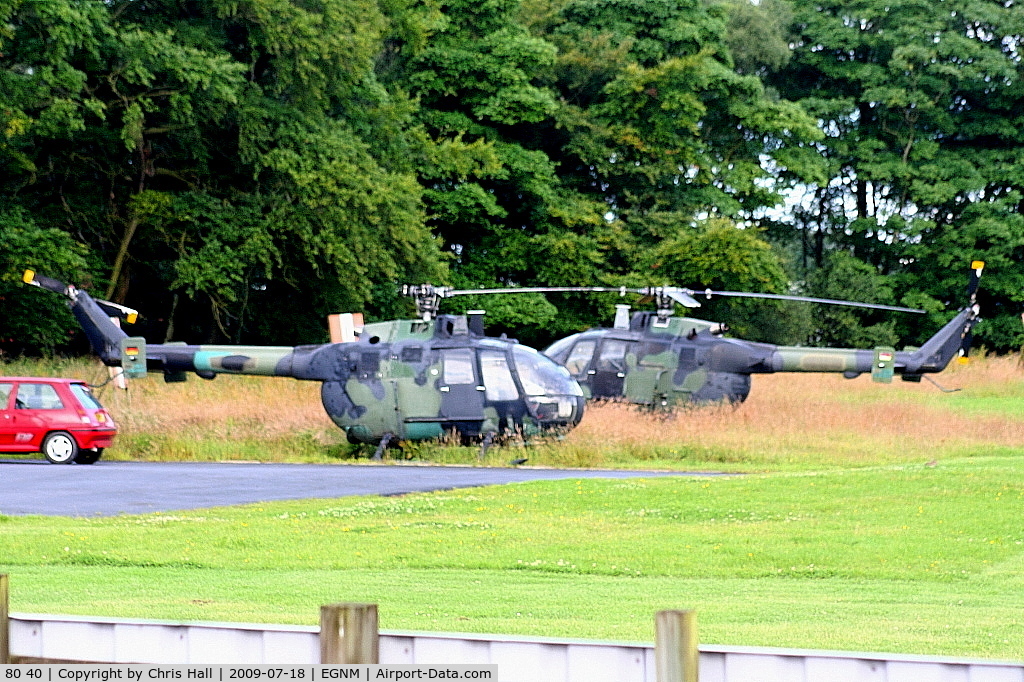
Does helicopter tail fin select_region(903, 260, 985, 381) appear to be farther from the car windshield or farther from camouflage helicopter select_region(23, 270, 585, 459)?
the car windshield

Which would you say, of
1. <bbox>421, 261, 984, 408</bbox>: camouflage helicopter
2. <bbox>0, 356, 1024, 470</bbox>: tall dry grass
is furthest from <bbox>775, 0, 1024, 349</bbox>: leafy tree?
<bbox>421, 261, 984, 408</bbox>: camouflage helicopter

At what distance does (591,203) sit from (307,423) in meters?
30.1

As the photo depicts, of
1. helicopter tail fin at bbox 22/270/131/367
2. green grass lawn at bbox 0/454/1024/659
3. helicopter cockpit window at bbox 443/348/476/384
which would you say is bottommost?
green grass lawn at bbox 0/454/1024/659

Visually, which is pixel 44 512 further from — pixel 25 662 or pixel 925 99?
pixel 925 99

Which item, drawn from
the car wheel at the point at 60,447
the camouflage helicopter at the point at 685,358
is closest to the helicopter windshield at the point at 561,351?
the camouflage helicopter at the point at 685,358

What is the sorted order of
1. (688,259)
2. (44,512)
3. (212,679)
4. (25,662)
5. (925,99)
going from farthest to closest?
(925,99) → (688,259) → (44,512) → (25,662) → (212,679)

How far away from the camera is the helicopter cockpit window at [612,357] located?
3447 centimetres

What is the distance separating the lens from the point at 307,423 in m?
31.8

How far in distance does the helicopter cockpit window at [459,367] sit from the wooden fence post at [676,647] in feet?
74.1

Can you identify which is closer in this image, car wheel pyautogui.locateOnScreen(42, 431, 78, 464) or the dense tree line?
car wheel pyautogui.locateOnScreen(42, 431, 78, 464)

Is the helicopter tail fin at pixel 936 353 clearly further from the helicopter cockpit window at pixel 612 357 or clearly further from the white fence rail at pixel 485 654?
the white fence rail at pixel 485 654

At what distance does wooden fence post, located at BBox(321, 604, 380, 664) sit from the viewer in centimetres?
654

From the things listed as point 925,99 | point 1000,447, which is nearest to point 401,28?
point 925,99

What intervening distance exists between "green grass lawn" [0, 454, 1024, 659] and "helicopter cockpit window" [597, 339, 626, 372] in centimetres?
1182
